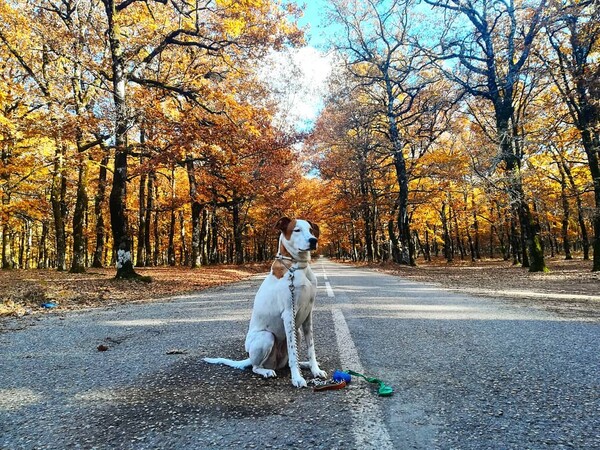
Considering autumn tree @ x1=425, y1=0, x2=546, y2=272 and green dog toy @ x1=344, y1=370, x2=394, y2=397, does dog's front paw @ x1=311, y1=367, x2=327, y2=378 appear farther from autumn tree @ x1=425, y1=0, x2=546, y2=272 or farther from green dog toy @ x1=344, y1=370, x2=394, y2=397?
autumn tree @ x1=425, y1=0, x2=546, y2=272

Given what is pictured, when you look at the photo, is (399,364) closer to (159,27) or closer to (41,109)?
(159,27)

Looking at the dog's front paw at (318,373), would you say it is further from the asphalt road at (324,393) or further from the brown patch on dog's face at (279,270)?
the brown patch on dog's face at (279,270)

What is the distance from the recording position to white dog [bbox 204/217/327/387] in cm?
309

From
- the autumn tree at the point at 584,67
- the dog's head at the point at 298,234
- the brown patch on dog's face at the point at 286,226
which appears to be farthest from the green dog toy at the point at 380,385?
the autumn tree at the point at 584,67

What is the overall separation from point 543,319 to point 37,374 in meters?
6.57

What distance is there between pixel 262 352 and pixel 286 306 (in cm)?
47

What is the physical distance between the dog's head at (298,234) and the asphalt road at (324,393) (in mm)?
1128

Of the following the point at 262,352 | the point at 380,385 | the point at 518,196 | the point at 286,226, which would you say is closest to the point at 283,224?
the point at 286,226

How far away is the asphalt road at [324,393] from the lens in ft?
6.95

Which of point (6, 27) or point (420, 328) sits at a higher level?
point (6, 27)

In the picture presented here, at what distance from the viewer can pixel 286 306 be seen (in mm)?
3107

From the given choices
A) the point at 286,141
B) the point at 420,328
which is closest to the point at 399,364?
the point at 420,328

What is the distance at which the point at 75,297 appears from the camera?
9.64 metres

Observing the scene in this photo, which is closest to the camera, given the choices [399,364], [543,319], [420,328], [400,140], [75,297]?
[399,364]
